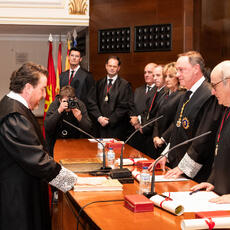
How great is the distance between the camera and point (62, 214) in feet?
11.1

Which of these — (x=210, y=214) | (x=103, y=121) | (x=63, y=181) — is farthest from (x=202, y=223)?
(x=103, y=121)

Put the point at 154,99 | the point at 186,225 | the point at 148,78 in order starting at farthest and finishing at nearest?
the point at 148,78, the point at 154,99, the point at 186,225

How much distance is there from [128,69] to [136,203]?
521cm

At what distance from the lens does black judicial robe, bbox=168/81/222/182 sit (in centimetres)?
324

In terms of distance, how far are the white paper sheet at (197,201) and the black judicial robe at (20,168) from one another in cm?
84

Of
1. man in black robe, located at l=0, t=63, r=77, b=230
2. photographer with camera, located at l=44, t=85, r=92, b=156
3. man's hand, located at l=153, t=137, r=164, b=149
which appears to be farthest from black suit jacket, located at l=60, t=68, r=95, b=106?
man in black robe, located at l=0, t=63, r=77, b=230

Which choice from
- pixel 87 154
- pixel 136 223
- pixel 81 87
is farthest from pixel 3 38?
pixel 136 223

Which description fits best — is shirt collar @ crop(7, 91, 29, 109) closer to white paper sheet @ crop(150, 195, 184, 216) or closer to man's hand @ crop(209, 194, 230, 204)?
white paper sheet @ crop(150, 195, 184, 216)

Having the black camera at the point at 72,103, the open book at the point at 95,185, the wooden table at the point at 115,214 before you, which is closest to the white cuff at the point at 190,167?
the wooden table at the point at 115,214

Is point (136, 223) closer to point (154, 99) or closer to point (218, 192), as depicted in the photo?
point (218, 192)

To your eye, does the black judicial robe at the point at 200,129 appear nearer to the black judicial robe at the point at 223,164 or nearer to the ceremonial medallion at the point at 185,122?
the ceremonial medallion at the point at 185,122

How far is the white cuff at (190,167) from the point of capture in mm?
3215

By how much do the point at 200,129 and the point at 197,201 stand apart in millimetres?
956

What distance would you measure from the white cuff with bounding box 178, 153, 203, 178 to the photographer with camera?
207cm
